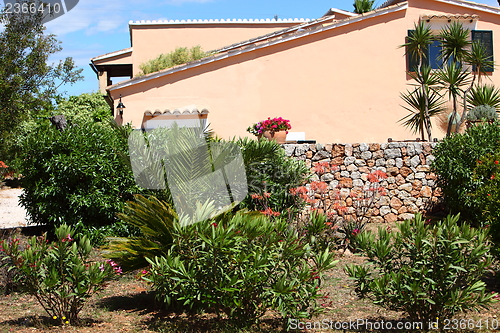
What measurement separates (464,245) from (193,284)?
2689 mm

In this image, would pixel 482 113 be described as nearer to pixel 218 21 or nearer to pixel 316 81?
pixel 316 81

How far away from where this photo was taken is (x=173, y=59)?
21.9 metres

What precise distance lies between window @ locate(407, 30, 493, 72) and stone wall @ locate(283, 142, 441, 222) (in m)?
5.16

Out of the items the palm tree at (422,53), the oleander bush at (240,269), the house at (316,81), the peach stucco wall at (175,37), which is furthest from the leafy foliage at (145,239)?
the peach stucco wall at (175,37)

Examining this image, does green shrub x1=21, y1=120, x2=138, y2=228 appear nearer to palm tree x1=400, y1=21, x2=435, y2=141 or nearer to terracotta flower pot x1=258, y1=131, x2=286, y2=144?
terracotta flower pot x1=258, y1=131, x2=286, y2=144

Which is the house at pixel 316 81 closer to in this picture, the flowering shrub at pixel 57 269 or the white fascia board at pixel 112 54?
the white fascia board at pixel 112 54

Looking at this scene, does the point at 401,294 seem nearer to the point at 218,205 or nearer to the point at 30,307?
the point at 218,205

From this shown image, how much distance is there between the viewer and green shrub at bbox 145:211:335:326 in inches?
194

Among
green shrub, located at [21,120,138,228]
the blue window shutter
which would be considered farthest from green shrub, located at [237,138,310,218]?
the blue window shutter

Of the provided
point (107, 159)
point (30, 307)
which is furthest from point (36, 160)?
point (30, 307)

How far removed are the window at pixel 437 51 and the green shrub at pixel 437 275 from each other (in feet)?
41.2

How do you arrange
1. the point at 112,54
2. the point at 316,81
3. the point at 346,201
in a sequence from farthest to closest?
the point at 112,54
the point at 316,81
the point at 346,201

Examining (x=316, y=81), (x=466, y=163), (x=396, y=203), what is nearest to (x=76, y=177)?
(x=396, y=203)

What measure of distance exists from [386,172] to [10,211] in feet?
37.7
